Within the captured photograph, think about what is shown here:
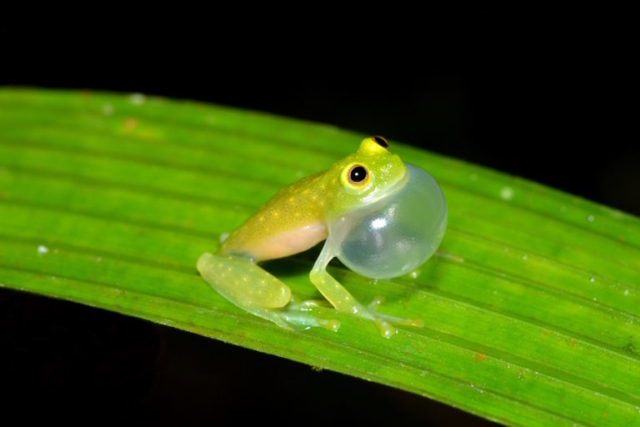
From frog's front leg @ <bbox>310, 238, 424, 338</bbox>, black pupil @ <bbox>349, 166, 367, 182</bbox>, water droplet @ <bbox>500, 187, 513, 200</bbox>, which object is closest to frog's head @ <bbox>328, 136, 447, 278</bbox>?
black pupil @ <bbox>349, 166, 367, 182</bbox>

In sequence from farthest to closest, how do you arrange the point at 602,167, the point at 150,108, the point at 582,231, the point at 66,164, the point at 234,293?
the point at 602,167 < the point at 150,108 < the point at 66,164 < the point at 582,231 < the point at 234,293

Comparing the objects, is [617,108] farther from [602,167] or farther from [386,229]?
[386,229]

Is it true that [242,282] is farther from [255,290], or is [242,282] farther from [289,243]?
[289,243]

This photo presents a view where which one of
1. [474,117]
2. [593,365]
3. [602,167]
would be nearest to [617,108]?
[602,167]

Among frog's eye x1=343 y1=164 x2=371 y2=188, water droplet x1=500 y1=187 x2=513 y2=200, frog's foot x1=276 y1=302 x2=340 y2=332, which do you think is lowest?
frog's foot x1=276 y1=302 x2=340 y2=332

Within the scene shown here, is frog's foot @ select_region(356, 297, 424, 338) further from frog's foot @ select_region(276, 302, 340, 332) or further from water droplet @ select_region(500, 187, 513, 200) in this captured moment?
water droplet @ select_region(500, 187, 513, 200)
